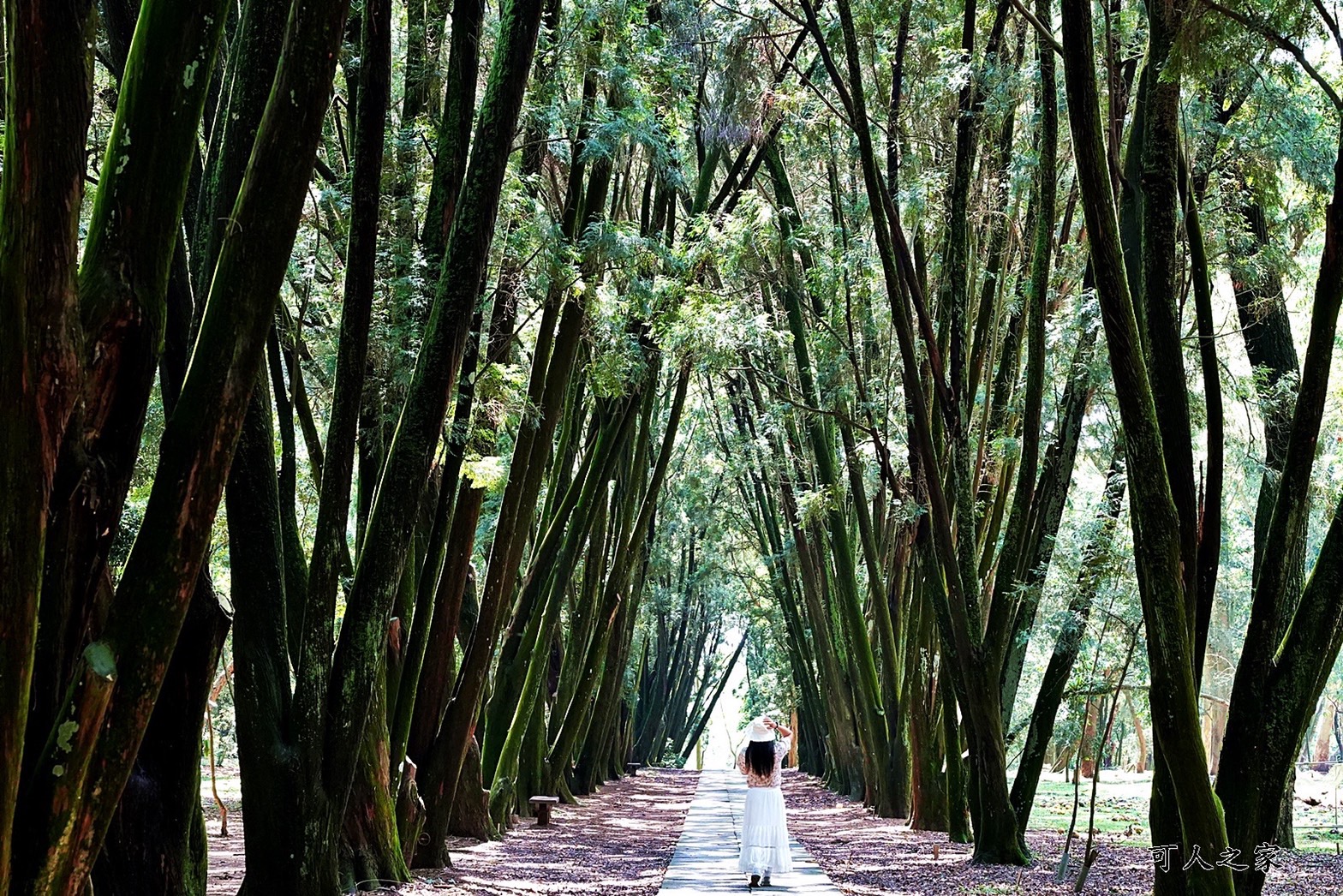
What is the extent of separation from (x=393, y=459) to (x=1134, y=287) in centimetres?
407

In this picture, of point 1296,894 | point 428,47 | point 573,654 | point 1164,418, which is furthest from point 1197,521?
point 573,654

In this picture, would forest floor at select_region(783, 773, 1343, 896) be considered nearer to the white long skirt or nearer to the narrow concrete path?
the narrow concrete path

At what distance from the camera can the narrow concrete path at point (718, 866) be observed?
29.1 feet

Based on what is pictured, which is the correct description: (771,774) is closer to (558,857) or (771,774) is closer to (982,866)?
(982,866)

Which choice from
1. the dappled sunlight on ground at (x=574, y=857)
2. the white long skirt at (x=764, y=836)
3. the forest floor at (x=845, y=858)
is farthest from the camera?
the white long skirt at (x=764, y=836)

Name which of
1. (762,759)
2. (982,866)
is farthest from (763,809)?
(982,866)

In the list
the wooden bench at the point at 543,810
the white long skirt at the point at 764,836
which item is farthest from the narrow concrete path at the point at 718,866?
the wooden bench at the point at 543,810

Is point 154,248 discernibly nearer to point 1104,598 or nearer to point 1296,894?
point 1296,894

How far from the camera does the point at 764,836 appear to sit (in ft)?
30.1

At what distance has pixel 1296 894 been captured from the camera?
820cm

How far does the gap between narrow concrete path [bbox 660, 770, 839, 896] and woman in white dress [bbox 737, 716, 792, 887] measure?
17cm

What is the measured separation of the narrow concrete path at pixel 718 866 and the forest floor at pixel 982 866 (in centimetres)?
22

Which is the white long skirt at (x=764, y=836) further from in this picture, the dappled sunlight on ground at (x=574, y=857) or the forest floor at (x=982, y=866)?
the dappled sunlight on ground at (x=574, y=857)

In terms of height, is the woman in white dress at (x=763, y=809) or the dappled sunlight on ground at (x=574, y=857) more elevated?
the woman in white dress at (x=763, y=809)
